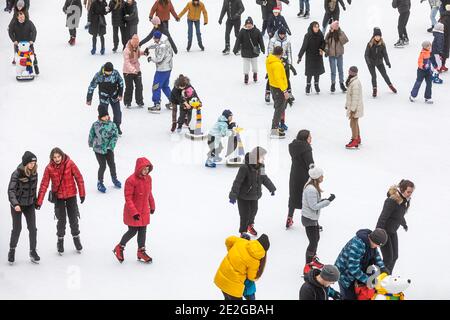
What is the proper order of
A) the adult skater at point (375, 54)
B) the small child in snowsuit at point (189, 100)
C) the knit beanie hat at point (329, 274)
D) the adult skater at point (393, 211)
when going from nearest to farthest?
1. the knit beanie hat at point (329, 274)
2. the adult skater at point (393, 211)
3. the small child in snowsuit at point (189, 100)
4. the adult skater at point (375, 54)

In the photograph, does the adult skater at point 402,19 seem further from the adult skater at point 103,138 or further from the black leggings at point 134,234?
the black leggings at point 134,234

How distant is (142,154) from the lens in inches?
595

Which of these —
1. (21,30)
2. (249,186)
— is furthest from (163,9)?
(249,186)

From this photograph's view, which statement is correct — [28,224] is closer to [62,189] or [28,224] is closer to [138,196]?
[62,189]

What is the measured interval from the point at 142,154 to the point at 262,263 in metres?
6.30

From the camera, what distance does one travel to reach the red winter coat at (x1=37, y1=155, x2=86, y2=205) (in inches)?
436

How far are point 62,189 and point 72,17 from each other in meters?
11.0

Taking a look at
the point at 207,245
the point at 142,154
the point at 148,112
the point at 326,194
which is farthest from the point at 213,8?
the point at 207,245

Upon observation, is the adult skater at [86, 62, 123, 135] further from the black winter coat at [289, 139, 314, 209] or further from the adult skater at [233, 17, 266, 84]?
the black winter coat at [289, 139, 314, 209]

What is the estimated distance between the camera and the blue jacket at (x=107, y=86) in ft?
49.4

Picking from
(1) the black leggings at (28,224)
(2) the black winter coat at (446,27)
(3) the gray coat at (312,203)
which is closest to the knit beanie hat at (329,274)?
(3) the gray coat at (312,203)

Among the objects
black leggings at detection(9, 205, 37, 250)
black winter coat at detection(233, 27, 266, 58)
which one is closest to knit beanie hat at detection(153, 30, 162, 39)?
black winter coat at detection(233, 27, 266, 58)

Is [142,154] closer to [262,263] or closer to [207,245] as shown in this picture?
[207,245]

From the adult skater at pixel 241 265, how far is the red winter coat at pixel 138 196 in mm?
2047
